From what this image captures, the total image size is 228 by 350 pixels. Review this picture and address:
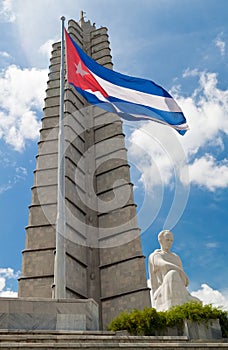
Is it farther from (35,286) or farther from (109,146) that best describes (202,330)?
(109,146)

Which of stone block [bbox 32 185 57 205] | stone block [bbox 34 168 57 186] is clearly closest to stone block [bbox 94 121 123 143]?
stone block [bbox 34 168 57 186]

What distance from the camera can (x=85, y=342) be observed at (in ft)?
19.3

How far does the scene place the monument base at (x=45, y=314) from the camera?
7.46 m

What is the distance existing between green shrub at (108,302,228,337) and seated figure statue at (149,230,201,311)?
4.74 feet

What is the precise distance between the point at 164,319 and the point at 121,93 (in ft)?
26.6

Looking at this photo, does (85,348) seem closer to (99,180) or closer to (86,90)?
(86,90)

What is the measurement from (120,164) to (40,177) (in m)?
4.41

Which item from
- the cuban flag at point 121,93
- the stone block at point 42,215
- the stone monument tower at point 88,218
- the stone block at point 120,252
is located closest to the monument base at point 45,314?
the cuban flag at point 121,93

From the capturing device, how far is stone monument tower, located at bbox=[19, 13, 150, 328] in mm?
17203

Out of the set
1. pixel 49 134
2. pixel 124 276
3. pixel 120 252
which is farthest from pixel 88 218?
pixel 49 134

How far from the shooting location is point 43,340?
5.84m

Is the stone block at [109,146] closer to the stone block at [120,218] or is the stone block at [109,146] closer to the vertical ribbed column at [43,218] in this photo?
the vertical ribbed column at [43,218]

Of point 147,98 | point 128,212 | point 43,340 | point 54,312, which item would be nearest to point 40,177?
point 128,212

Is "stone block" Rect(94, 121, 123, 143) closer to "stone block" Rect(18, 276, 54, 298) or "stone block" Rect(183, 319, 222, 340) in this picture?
"stone block" Rect(18, 276, 54, 298)
